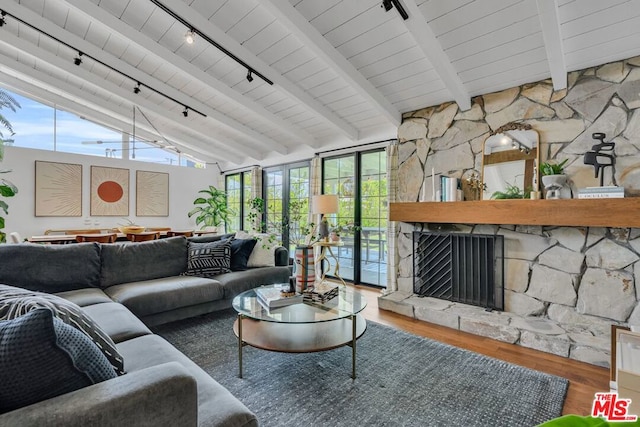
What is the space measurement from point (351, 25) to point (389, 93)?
1.11m

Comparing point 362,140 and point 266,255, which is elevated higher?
point 362,140

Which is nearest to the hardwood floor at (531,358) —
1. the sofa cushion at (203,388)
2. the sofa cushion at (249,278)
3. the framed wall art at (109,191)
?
the sofa cushion at (249,278)

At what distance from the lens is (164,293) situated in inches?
111

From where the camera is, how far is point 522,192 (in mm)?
3172

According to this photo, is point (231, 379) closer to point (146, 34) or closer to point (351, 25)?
point (351, 25)

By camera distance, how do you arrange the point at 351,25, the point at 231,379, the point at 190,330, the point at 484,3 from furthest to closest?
1. the point at 190,330
2. the point at 351,25
3. the point at 484,3
4. the point at 231,379

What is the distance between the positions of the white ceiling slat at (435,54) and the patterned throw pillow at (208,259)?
9.26 ft

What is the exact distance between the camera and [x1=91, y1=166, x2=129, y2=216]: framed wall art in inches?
255

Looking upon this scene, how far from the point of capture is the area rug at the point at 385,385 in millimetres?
1794

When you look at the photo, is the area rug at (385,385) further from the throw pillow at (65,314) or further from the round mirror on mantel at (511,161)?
the round mirror on mantel at (511,161)

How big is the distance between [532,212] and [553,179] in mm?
344

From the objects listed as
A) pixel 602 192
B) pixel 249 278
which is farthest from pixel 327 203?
pixel 602 192

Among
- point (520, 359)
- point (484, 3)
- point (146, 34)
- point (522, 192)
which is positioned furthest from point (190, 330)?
point (484, 3)

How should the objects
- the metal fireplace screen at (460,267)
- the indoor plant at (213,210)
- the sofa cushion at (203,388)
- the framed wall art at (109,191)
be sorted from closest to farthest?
the sofa cushion at (203,388) < the metal fireplace screen at (460,267) < the framed wall art at (109,191) < the indoor plant at (213,210)
